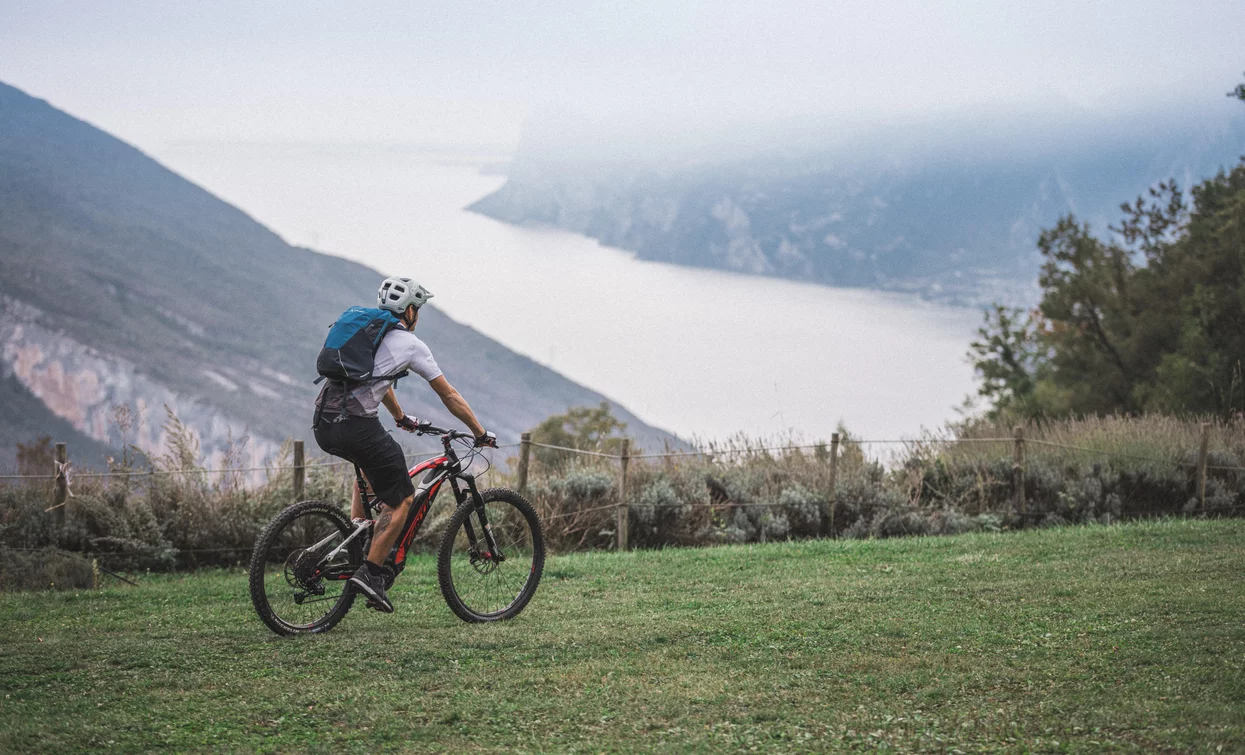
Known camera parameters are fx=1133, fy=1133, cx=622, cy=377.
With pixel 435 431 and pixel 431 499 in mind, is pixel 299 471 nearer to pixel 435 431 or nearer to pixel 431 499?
pixel 431 499

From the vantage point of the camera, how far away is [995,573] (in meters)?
8.65

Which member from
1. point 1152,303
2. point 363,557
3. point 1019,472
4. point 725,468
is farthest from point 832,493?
point 1152,303

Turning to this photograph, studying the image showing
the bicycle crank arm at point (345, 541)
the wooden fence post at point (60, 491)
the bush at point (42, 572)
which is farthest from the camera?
the wooden fence post at point (60, 491)

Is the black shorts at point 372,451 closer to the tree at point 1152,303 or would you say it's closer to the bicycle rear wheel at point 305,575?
the bicycle rear wheel at point 305,575

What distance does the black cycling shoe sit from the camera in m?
6.57

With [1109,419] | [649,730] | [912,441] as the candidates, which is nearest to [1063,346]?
[1109,419]

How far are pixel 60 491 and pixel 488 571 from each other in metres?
5.47

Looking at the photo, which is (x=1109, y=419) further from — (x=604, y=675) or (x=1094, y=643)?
(x=604, y=675)

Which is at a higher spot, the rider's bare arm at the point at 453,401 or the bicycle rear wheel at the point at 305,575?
the rider's bare arm at the point at 453,401

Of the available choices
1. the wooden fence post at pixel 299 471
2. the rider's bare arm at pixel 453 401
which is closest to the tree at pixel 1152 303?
the wooden fence post at pixel 299 471

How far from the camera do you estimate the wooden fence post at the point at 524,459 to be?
11470 mm

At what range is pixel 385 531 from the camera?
6.64 m

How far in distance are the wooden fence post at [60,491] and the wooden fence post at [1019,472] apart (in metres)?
10.1

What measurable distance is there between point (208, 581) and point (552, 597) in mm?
3330
